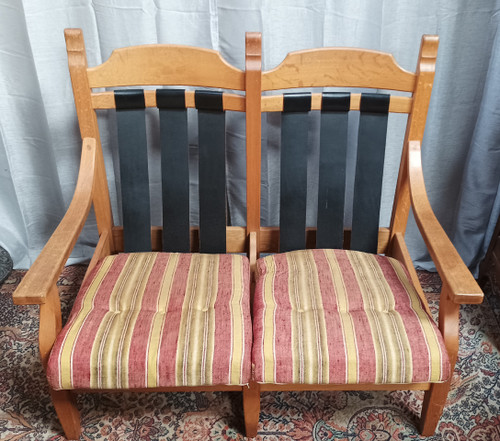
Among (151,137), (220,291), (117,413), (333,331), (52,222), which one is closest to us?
(333,331)

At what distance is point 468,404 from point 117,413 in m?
1.04

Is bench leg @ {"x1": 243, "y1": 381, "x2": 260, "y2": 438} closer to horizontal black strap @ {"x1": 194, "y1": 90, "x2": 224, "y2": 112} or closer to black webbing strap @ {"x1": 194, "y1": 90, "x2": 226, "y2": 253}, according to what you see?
black webbing strap @ {"x1": 194, "y1": 90, "x2": 226, "y2": 253}

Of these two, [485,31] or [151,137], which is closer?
[485,31]

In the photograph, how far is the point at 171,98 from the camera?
4.81 feet

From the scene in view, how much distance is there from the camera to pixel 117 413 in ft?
5.04

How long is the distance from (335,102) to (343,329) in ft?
2.07

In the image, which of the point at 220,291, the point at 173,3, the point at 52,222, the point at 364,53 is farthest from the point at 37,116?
the point at 364,53

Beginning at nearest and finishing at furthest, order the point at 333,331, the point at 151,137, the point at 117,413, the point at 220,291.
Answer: the point at 333,331 < the point at 220,291 < the point at 117,413 < the point at 151,137

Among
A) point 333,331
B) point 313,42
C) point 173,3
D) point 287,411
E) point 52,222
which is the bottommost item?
point 287,411

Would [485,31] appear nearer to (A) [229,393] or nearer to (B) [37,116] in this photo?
(A) [229,393]

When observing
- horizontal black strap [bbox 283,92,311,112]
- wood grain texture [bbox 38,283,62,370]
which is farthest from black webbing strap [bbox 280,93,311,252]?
wood grain texture [bbox 38,283,62,370]

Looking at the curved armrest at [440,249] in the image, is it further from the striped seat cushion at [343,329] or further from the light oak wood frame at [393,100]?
the striped seat cushion at [343,329]

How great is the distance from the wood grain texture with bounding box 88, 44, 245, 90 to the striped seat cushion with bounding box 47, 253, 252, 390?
0.53 m

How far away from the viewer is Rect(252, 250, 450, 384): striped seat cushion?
1.21m
